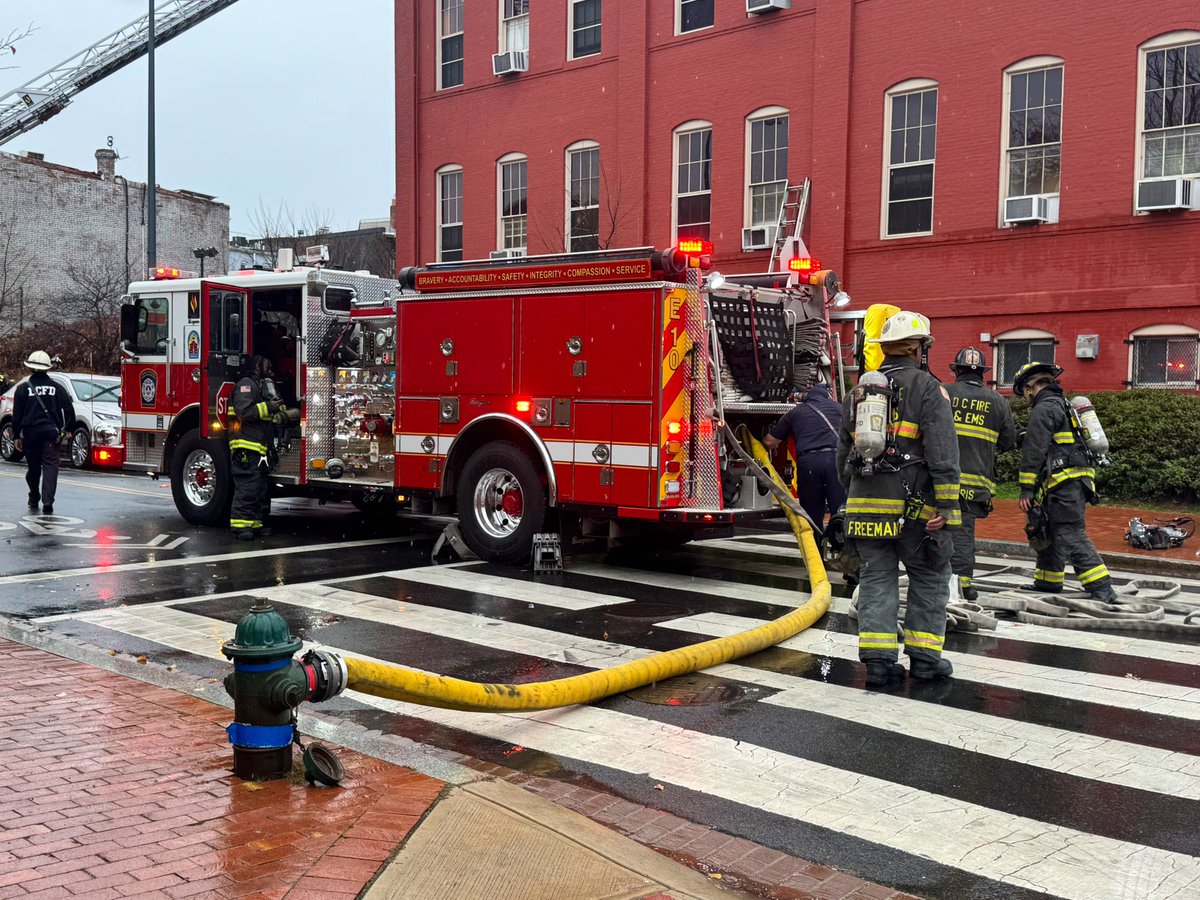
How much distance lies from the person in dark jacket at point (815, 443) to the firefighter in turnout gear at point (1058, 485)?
1499 mm

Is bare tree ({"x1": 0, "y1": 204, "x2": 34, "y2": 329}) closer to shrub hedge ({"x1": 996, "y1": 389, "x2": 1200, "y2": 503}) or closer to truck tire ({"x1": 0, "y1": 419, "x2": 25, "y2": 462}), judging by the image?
truck tire ({"x1": 0, "y1": 419, "x2": 25, "y2": 462})

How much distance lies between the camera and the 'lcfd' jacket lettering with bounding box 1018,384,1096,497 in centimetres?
865

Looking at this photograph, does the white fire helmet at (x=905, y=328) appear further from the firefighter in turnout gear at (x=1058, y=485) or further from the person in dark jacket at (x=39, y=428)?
the person in dark jacket at (x=39, y=428)

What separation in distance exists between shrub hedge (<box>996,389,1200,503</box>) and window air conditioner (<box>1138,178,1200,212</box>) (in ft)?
8.32

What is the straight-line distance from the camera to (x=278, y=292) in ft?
40.9

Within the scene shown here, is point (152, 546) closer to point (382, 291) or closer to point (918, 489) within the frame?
point (382, 291)

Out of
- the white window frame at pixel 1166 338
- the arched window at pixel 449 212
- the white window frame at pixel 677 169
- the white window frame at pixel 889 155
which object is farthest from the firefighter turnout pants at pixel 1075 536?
the arched window at pixel 449 212

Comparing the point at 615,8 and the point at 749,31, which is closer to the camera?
the point at 749,31

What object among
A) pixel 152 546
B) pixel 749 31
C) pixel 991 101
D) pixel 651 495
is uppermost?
pixel 749 31

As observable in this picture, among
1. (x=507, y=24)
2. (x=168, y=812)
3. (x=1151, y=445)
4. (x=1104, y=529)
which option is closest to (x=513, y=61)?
(x=507, y=24)

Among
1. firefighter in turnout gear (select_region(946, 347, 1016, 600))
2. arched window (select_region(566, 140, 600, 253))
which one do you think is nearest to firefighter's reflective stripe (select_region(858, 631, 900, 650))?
firefighter in turnout gear (select_region(946, 347, 1016, 600))

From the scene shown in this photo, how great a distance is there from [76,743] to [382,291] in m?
8.46

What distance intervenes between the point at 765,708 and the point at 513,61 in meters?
19.1

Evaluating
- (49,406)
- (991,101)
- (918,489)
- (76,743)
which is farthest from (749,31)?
(76,743)
